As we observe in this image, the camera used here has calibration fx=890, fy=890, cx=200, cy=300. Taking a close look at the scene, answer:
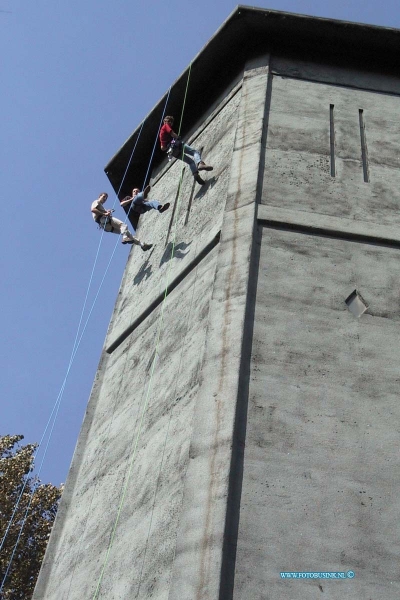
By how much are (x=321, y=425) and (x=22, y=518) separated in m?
13.7

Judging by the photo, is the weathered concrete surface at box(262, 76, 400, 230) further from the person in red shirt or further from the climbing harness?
the climbing harness

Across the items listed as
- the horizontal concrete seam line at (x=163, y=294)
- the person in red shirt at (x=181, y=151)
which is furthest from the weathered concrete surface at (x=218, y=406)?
the person in red shirt at (x=181, y=151)

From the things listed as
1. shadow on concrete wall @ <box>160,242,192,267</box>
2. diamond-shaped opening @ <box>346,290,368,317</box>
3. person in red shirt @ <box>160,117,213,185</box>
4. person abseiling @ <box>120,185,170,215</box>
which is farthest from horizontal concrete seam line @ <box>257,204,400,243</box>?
person abseiling @ <box>120,185,170,215</box>

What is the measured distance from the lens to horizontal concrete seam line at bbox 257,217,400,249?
10180mm

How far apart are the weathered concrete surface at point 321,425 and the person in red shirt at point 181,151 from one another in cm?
258

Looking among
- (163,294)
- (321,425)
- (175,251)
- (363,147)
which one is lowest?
(321,425)

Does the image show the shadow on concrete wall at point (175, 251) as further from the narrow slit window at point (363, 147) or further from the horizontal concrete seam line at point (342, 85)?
the horizontal concrete seam line at point (342, 85)

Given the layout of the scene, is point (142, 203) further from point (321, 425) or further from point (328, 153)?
point (321, 425)

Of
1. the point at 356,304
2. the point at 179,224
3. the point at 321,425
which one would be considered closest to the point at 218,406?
the point at 321,425

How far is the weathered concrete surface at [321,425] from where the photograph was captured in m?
7.10

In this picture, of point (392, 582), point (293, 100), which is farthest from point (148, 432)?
point (293, 100)

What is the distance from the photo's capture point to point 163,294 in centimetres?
1125

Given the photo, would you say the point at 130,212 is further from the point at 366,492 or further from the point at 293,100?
the point at 366,492

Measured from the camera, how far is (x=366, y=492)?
7.63 meters
